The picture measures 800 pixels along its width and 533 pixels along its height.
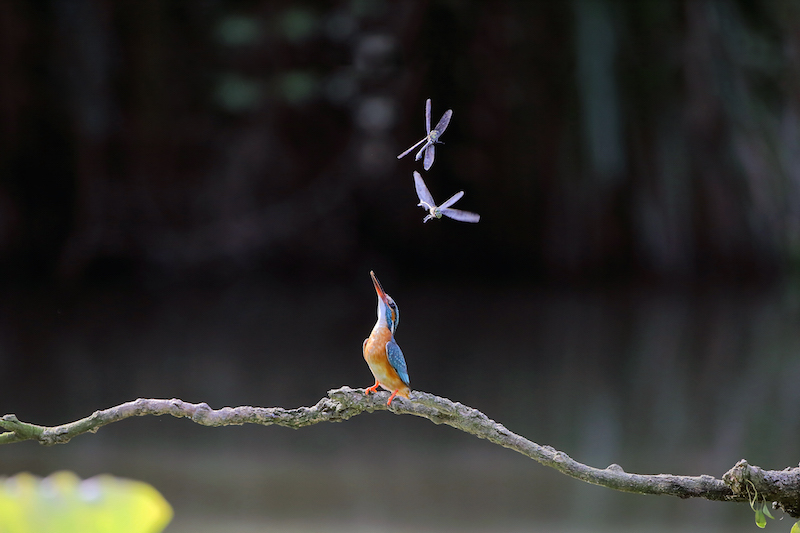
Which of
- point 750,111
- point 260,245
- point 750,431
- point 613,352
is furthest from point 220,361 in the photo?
point 750,111

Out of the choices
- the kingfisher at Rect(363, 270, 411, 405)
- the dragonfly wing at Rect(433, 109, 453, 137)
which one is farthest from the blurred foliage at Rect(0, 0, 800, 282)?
the kingfisher at Rect(363, 270, 411, 405)

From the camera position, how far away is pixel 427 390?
2.64 m

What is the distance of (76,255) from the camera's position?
5.93 meters

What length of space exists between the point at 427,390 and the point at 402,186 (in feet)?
12.8

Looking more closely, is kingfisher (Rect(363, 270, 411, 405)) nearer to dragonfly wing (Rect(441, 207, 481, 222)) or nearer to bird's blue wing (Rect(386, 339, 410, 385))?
bird's blue wing (Rect(386, 339, 410, 385))

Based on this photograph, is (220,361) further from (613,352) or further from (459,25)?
(459,25)

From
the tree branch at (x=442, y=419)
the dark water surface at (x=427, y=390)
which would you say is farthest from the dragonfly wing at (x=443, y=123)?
the dark water surface at (x=427, y=390)

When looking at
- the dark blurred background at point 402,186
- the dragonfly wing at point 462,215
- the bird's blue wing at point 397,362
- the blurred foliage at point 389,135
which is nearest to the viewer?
the dragonfly wing at point 462,215

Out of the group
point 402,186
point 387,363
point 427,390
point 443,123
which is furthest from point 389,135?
point 387,363

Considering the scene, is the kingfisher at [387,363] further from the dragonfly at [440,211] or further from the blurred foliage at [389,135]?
the blurred foliage at [389,135]

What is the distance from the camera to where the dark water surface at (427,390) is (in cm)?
186

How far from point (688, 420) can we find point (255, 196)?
4343 mm

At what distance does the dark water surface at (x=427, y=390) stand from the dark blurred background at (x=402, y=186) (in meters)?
0.04

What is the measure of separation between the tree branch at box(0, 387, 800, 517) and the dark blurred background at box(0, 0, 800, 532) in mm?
2201
